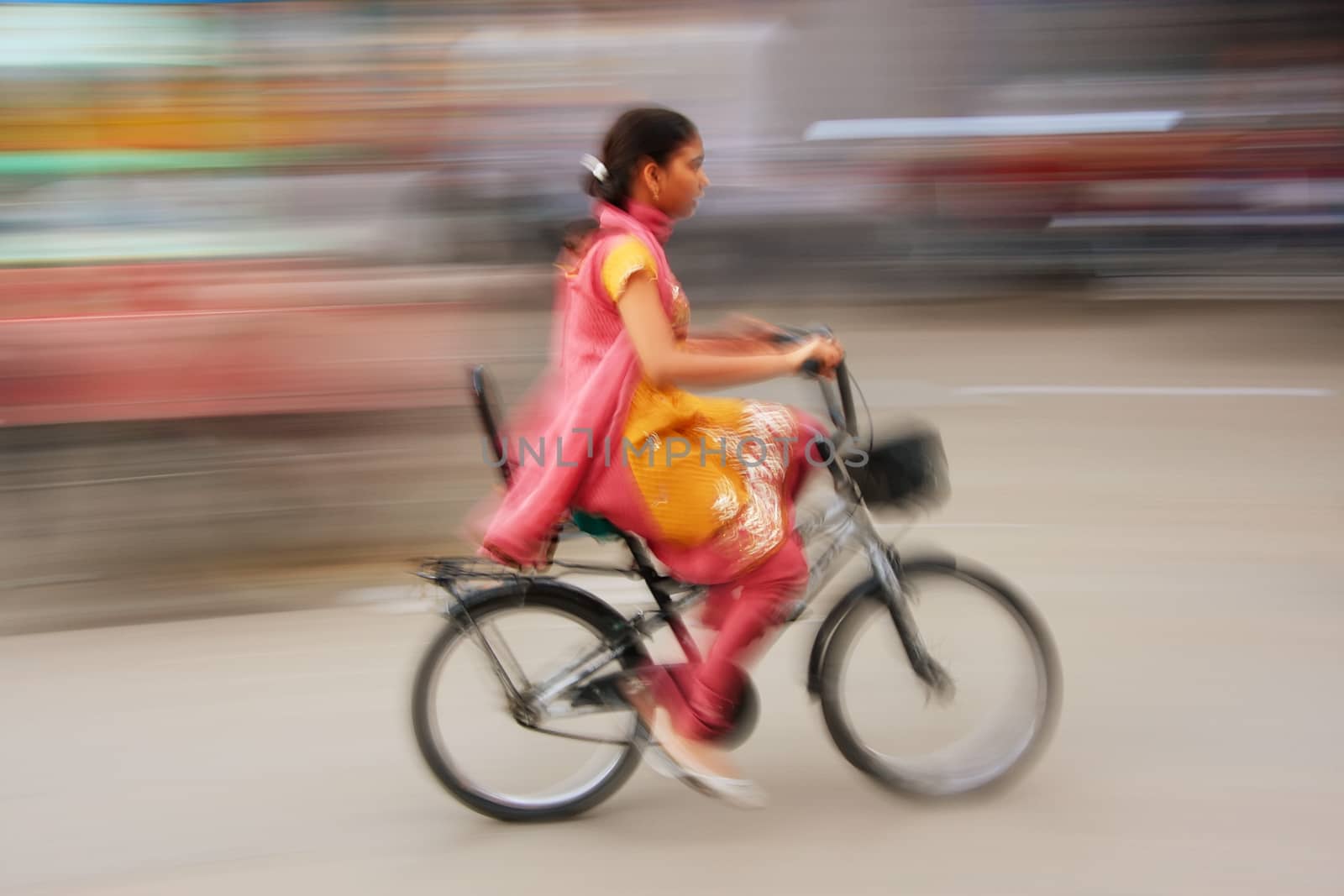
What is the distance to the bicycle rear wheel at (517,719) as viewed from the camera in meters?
3.28

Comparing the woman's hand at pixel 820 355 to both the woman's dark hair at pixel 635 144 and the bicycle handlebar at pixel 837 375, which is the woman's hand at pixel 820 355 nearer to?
the bicycle handlebar at pixel 837 375

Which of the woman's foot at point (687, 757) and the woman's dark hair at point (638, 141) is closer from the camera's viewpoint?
the woman's dark hair at point (638, 141)

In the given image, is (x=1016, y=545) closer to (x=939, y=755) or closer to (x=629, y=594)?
(x=629, y=594)

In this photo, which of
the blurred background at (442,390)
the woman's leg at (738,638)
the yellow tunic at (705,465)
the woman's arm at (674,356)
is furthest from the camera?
the blurred background at (442,390)

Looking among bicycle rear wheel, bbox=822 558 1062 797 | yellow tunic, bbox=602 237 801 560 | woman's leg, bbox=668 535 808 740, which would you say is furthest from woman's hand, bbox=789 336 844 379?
bicycle rear wheel, bbox=822 558 1062 797

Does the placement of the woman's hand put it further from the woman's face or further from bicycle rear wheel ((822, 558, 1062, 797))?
bicycle rear wheel ((822, 558, 1062, 797))

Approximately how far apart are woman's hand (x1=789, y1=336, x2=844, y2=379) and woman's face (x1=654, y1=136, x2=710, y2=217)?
0.36 m

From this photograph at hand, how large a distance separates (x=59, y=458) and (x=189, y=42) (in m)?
1.95

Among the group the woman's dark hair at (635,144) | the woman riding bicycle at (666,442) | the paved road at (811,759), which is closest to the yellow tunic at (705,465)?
the woman riding bicycle at (666,442)

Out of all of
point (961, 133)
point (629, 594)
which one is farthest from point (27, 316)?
point (961, 133)

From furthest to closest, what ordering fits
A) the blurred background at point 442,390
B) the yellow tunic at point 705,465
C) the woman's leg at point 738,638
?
the blurred background at point 442,390
the woman's leg at point 738,638
the yellow tunic at point 705,465

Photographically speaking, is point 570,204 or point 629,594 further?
point 570,204

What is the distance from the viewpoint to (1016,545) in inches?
215

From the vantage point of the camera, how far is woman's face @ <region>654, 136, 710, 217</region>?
298 centimetres
